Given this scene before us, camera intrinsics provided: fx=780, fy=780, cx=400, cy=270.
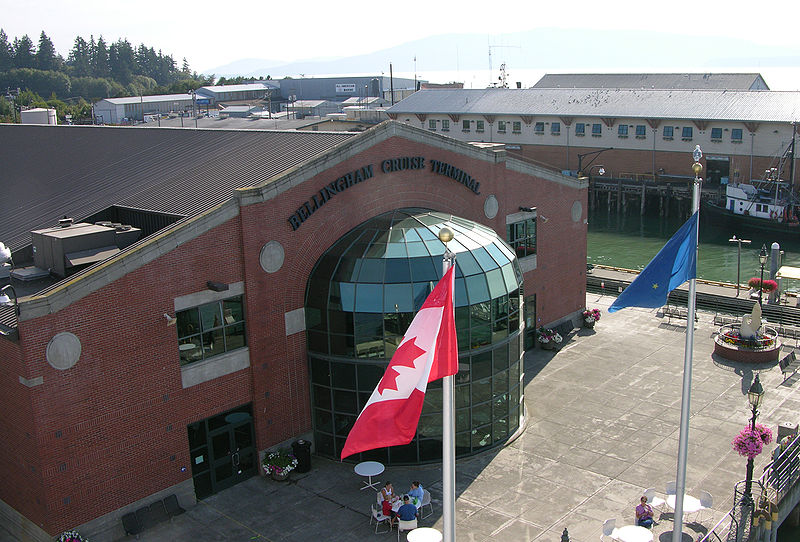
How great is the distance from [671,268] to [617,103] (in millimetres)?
83819

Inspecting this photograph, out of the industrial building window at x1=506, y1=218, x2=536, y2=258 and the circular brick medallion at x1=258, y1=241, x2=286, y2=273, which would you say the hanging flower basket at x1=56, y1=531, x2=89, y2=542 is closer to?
the circular brick medallion at x1=258, y1=241, x2=286, y2=273

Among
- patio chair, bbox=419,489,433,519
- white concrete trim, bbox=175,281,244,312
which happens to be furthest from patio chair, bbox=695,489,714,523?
white concrete trim, bbox=175,281,244,312

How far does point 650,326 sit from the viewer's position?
4119cm

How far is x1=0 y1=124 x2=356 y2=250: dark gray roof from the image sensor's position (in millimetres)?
30906

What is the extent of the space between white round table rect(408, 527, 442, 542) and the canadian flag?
8.63 metres

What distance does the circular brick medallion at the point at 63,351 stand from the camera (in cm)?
2095

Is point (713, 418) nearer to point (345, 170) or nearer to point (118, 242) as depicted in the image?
point (345, 170)

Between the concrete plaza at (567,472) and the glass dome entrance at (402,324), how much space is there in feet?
3.71

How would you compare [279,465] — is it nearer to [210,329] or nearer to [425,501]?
[210,329]

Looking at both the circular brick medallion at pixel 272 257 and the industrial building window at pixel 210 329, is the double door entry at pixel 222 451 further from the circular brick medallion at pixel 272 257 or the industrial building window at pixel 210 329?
the circular brick medallion at pixel 272 257

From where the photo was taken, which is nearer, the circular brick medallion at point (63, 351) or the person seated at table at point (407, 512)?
the circular brick medallion at point (63, 351)

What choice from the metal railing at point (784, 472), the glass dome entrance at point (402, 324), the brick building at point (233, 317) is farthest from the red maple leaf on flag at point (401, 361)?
the metal railing at point (784, 472)

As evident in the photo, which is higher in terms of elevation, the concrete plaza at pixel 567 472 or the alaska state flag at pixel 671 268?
the alaska state flag at pixel 671 268

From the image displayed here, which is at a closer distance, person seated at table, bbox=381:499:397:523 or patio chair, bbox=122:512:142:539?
person seated at table, bbox=381:499:397:523
